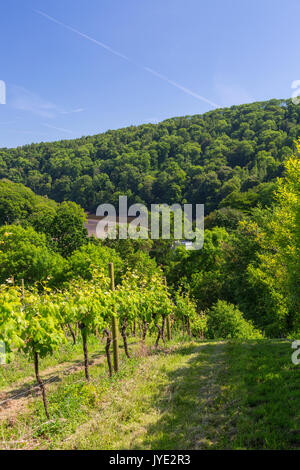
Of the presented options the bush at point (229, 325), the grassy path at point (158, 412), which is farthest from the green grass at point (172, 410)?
the bush at point (229, 325)

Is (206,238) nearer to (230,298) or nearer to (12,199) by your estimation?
(230,298)

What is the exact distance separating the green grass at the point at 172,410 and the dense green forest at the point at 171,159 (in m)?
61.1

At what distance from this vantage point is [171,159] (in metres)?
93.8

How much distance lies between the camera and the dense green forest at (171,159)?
74.6 metres

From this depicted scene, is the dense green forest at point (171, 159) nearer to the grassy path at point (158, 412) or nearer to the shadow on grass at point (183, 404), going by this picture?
the shadow on grass at point (183, 404)

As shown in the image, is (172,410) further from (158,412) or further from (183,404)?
(183,404)

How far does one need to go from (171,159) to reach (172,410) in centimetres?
9308

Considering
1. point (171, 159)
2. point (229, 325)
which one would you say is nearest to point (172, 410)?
point (229, 325)

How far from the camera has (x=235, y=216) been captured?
152 feet

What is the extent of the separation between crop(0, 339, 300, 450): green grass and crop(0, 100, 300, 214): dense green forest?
61.1 meters

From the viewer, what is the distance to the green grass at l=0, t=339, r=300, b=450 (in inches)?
178

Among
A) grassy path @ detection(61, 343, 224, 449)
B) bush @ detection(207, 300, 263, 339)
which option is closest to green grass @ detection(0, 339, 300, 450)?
grassy path @ detection(61, 343, 224, 449)

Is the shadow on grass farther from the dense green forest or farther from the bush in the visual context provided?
the dense green forest
